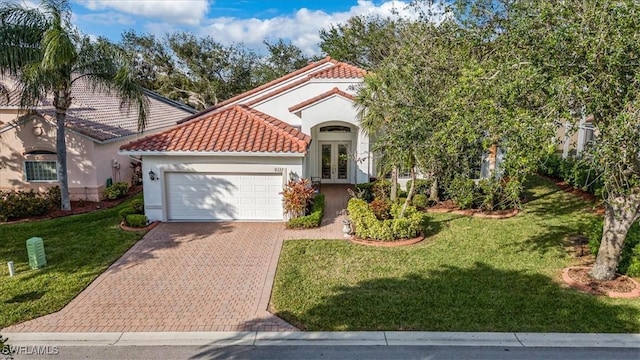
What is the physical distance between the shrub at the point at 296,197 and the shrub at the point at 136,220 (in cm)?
531

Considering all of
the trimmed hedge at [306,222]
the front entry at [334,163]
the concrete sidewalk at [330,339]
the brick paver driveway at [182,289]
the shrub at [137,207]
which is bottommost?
the concrete sidewalk at [330,339]

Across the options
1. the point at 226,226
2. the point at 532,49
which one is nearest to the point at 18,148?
the point at 226,226

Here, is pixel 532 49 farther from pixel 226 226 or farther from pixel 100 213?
pixel 100 213

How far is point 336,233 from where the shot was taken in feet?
49.2

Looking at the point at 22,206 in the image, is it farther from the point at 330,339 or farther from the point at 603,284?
the point at 603,284

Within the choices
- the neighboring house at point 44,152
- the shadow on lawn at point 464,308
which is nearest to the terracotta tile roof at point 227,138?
the neighboring house at point 44,152

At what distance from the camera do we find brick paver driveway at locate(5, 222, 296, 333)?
8.73 meters

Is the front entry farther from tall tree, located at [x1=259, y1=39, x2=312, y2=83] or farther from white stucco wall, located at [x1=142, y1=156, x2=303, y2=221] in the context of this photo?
tall tree, located at [x1=259, y1=39, x2=312, y2=83]

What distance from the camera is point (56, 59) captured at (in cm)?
1423

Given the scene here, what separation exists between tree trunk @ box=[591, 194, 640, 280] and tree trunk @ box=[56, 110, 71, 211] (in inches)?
738

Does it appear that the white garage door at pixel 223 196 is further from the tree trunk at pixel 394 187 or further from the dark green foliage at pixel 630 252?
the dark green foliage at pixel 630 252

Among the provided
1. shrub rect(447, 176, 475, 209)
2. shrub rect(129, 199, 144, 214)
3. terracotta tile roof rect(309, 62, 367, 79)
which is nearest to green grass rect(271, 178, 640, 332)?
shrub rect(447, 176, 475, 209)

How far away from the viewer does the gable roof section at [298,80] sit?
71.6ft

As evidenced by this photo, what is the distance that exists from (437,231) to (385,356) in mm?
8140
